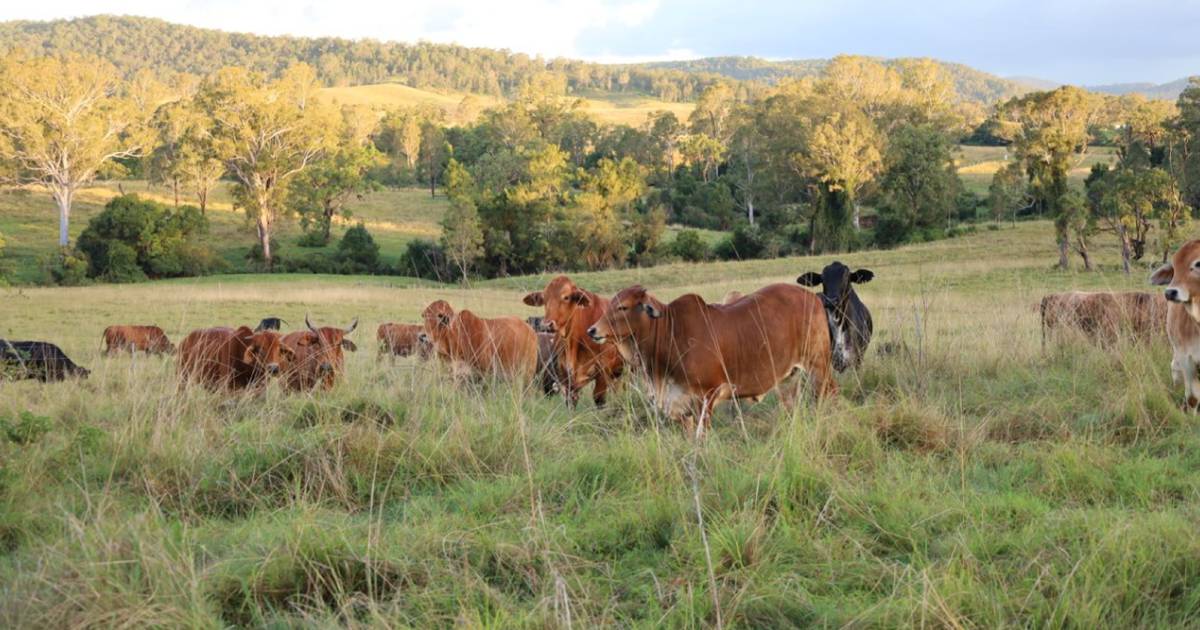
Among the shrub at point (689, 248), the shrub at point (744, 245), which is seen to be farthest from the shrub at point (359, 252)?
the shrub at point (744, 245)

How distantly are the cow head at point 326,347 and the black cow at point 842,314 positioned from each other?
14.5 feet

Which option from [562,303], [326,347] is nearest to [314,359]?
[326,347]

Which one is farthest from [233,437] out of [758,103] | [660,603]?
[758,103]

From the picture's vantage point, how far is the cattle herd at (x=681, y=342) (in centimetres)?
708

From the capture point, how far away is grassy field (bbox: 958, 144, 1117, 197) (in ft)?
240

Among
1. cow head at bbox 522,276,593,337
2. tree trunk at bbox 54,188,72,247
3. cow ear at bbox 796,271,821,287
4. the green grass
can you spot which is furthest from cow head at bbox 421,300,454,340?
tree trunk at bbox 54,188,72,247

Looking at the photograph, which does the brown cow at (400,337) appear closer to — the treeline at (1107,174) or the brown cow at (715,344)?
the brown cow at (715,344)

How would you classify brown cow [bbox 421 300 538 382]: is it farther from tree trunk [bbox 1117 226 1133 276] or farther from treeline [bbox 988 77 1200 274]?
tree trunk [bbox 1117 226 1133 276]

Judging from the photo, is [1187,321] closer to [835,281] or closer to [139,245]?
[835,281]

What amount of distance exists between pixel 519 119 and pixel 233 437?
91157 millimetres

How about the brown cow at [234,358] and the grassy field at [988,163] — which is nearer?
the brown cow at [234,358]

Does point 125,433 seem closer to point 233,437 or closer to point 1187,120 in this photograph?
point 233,437

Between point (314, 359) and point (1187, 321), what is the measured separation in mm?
7494

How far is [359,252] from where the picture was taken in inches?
2224
